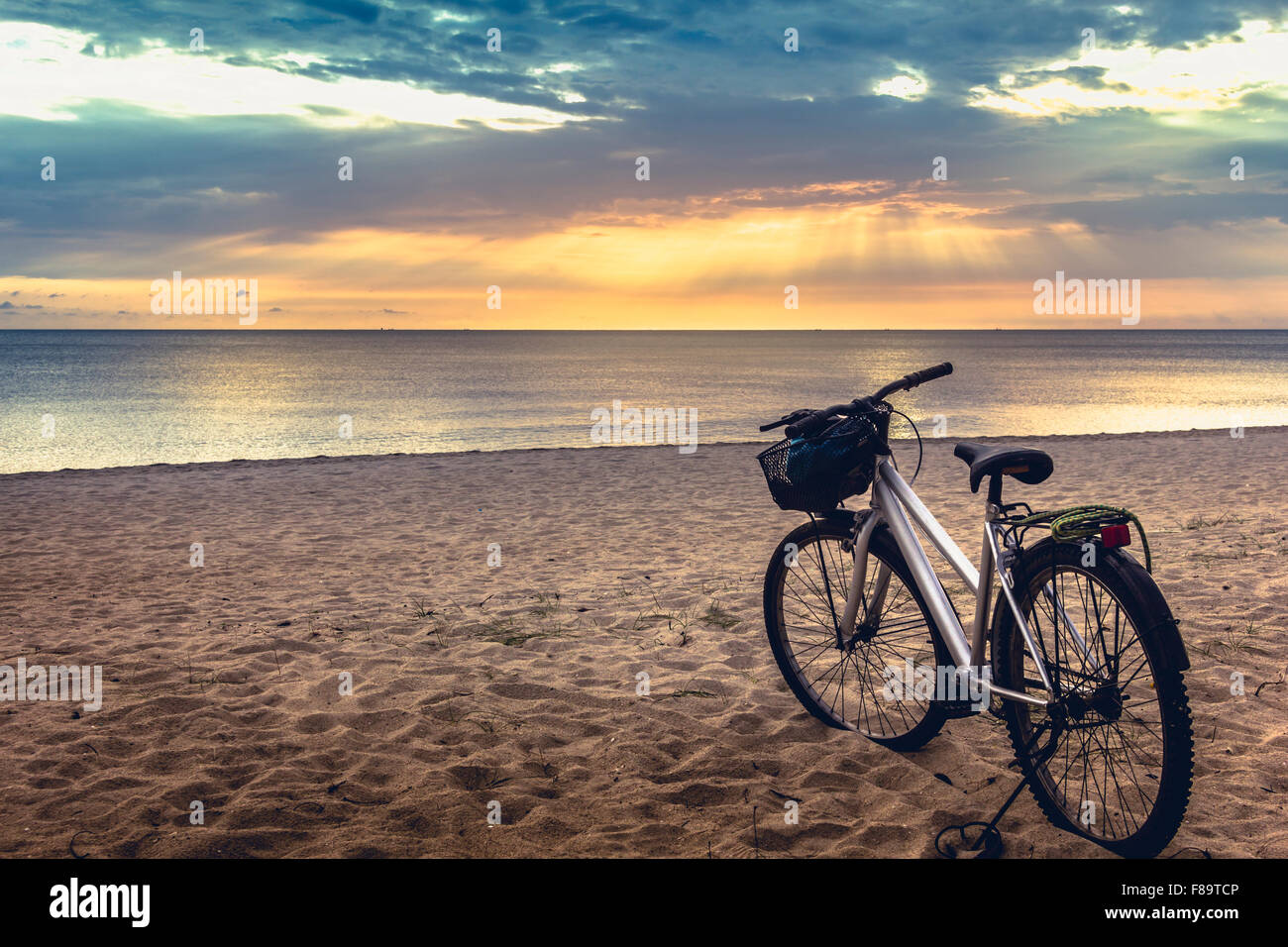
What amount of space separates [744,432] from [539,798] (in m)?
28.2

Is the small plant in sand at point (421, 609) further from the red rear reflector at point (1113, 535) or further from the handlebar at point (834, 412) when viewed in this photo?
the red rear reflector at point (1113, 535)

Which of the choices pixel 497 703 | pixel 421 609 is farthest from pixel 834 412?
pixel 421 609

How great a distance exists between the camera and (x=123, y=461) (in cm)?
2367

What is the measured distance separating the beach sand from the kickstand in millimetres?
69

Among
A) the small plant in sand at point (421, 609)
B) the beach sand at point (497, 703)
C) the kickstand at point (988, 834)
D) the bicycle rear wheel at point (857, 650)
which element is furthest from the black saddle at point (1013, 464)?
the small plant in sand at point (421, 609)

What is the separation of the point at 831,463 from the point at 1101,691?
4.59ft

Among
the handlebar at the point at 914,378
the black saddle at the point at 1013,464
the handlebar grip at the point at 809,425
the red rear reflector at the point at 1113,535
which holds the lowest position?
the red rear reflector at the point at 1113,535

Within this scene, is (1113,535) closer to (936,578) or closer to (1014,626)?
(1014,626)

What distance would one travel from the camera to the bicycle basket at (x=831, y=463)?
3791 millimetres

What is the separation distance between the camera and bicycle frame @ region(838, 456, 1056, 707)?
126 inches

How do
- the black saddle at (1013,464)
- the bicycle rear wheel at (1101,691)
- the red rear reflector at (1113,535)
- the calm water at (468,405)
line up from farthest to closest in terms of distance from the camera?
1. the calm water at (468,405)
2. the black saddle at (1013,464)
3. the red rear reflector at (1113,535)
4. the bicycle rear wheel at (1101,691)

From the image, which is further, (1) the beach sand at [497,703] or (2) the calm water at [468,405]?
(2) the calm water at [468,405]
